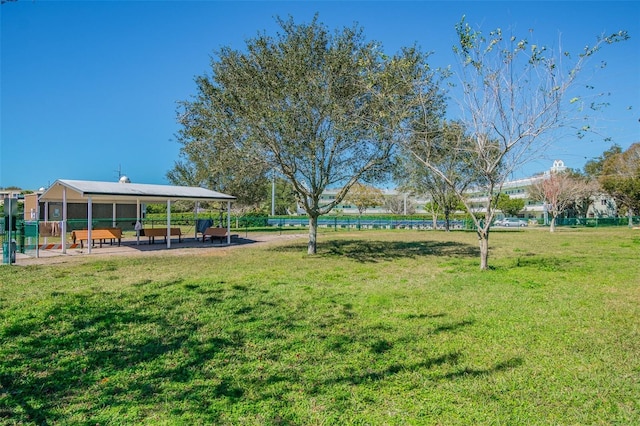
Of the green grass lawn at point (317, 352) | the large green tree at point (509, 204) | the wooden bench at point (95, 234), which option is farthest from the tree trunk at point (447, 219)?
the large green tree at point (509, 204)

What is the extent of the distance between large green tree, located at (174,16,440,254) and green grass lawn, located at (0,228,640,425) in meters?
6.04

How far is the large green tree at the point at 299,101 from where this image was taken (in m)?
12.6

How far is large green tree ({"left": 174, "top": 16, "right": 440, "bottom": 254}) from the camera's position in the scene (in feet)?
41.4

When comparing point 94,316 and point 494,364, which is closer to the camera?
point 494,364

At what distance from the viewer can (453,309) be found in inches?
251

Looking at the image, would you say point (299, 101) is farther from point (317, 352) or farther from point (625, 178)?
point (625, 178)

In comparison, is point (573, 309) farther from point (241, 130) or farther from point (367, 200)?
point (367, 200)

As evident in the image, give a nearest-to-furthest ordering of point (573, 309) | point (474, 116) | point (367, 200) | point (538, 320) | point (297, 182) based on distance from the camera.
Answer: point (538, 320), point (573, 309), point (474, 116), point (297, 182), point (367, 200)

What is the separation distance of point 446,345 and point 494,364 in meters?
0.66

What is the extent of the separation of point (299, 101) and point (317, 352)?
1008 centimetres

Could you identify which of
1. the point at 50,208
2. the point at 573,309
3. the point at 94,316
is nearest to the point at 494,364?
the point at 573,309

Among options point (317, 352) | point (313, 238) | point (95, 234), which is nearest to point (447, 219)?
point (313, 238)

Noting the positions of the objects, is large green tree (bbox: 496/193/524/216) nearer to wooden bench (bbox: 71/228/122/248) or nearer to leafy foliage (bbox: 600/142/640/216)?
leafy foliage (bbox: 600/142/640/216)

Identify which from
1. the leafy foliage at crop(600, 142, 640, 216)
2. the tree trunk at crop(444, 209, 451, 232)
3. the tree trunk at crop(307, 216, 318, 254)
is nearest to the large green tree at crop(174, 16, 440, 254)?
the tree trunk at crop(307, 216, 318, 254)
